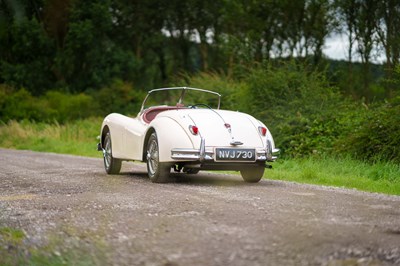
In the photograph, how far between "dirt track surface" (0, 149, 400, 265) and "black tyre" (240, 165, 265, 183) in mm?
489

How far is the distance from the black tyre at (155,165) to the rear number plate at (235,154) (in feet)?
2.31

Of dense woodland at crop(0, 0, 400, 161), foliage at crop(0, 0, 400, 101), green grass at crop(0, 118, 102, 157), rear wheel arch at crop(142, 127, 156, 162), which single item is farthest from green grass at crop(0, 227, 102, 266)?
foliage at crop(0, 0, 400, 101)

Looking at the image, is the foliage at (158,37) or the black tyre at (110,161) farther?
the foliage at (158,37)

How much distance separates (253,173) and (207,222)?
4.15m

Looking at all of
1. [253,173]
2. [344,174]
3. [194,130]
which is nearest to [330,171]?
[344,174]

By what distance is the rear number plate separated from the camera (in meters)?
8.33

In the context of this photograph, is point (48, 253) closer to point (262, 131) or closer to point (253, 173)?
point (262, 131)

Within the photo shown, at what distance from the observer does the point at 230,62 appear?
34719 mm

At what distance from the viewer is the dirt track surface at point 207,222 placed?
3.98m

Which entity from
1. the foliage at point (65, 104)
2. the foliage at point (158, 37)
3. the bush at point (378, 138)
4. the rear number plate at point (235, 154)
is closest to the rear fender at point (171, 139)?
the rear number plate at point (235, 154)

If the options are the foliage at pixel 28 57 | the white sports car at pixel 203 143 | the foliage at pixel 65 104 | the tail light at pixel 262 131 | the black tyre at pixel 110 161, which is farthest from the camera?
the foliage at pixel 28 57

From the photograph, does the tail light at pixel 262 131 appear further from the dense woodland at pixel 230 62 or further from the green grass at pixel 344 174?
the dense woodland at pixel 230 62

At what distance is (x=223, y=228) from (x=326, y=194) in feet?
9.50

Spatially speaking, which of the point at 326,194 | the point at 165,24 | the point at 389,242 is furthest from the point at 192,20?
the point at 389,242
